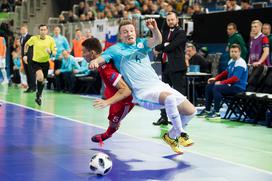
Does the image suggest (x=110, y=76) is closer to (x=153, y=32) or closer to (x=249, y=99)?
(x=153, y=32)

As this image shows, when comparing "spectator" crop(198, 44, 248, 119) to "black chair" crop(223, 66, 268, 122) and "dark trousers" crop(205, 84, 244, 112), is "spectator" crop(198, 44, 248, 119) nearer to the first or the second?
"dark trousers" crop(205, 84, 244, 112)

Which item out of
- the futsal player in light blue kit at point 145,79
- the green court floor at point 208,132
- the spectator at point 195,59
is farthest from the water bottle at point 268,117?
the spectator at point 195,59

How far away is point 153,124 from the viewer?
11.4m

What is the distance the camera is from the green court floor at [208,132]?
26.7 ft

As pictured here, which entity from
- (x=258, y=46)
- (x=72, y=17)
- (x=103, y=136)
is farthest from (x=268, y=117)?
(x=72, y=17)

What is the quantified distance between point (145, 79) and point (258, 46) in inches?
249

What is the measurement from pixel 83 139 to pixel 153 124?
8.07 feet

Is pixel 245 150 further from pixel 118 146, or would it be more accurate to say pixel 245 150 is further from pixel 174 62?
pixel 174 62

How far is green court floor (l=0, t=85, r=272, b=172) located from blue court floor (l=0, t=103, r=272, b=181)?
0.49m

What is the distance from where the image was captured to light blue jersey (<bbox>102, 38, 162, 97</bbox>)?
786cm

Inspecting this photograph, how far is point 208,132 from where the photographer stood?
10.6 m

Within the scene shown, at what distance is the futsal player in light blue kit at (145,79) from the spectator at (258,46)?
5522mm

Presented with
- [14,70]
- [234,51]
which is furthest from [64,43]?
[234,51]

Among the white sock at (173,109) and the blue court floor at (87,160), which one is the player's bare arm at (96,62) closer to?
the white sock at (173,109)
